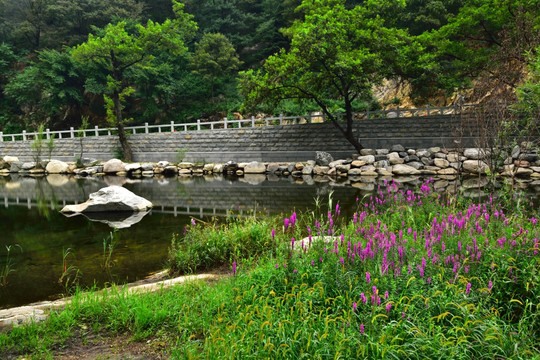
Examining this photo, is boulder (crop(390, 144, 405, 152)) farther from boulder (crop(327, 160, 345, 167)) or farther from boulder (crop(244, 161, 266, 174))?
boulder (crop(244, 161, 266, 174))

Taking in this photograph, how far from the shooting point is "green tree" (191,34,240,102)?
29.1 m

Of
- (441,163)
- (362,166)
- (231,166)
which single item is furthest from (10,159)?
(441,163)

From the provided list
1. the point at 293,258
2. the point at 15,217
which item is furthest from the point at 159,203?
A: the point at 293,258

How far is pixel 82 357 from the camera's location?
2.96 m

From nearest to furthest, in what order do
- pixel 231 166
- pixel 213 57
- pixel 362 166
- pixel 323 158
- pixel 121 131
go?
1. pixel 362 166
2. pixel 323 158
3. pixel 231 166
4. pixel 121 131
5. pixel 213 57

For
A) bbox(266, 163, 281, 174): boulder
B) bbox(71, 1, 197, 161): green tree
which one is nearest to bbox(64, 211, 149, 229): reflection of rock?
bbox(266, 163, 281, 174): boulder

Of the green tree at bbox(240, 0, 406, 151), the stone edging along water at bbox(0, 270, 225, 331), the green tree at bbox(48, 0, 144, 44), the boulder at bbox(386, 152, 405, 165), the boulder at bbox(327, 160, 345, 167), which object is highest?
the green tree at bbox(48, 0, 144, 44)

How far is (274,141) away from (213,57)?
10.3 metres

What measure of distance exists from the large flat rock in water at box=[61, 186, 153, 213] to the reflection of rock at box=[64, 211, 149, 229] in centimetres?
18

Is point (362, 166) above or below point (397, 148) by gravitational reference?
below

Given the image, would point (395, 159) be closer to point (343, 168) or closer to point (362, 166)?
point (362, 166)

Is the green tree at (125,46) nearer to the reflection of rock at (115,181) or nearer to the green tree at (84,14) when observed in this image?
the reflection of rock at (115,181)

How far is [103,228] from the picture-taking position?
8758 mm

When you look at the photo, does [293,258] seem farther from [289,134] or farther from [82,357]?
[289,134]
